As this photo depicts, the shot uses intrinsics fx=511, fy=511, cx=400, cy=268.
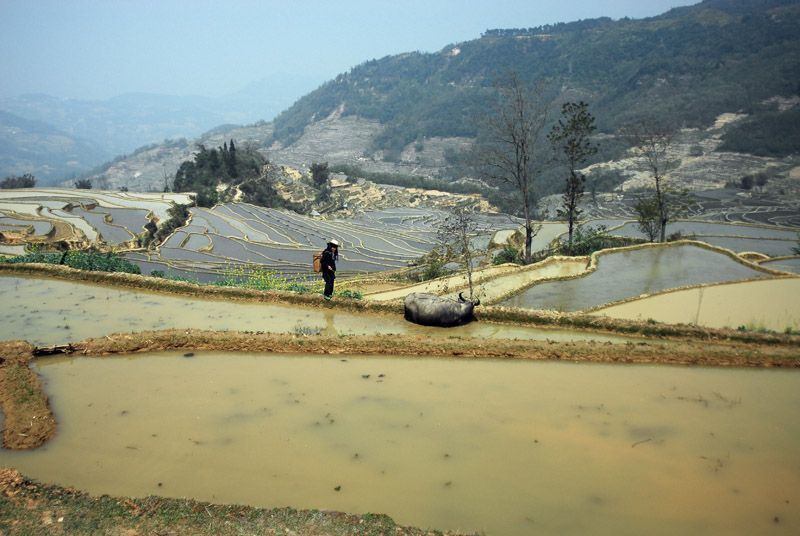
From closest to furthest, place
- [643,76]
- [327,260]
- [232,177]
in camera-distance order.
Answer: [327,260]
[232,177]
[643,76]

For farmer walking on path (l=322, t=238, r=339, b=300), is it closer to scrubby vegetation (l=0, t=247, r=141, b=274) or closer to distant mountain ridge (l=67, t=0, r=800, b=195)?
scrubby vegetation (l=0, t=247, r=141, b=274)

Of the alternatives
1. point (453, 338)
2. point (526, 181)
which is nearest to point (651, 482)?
point (453, 338)

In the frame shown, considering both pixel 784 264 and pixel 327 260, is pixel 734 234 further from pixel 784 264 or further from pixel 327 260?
pixel 327 260

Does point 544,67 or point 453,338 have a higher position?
point 544,67

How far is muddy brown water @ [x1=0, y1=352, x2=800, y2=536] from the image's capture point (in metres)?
4.42

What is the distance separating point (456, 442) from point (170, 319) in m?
7.17

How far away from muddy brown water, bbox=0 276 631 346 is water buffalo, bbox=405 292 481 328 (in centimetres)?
14

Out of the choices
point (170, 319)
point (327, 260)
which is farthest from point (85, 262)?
point (327, 260)

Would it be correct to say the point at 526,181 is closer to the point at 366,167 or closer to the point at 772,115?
the point at 772,115

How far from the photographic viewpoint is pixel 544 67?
573 ft

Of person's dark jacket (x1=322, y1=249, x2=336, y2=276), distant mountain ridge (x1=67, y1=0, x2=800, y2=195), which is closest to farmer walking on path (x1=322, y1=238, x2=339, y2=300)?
person's dark jacket (x1=322, y1=249, x2=336, y2=276)

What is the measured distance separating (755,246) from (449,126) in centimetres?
12832

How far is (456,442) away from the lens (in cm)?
542

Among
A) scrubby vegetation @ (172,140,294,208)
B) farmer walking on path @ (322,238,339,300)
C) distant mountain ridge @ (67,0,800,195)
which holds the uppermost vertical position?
distant mountain ridge @ (67,0,800,195)
